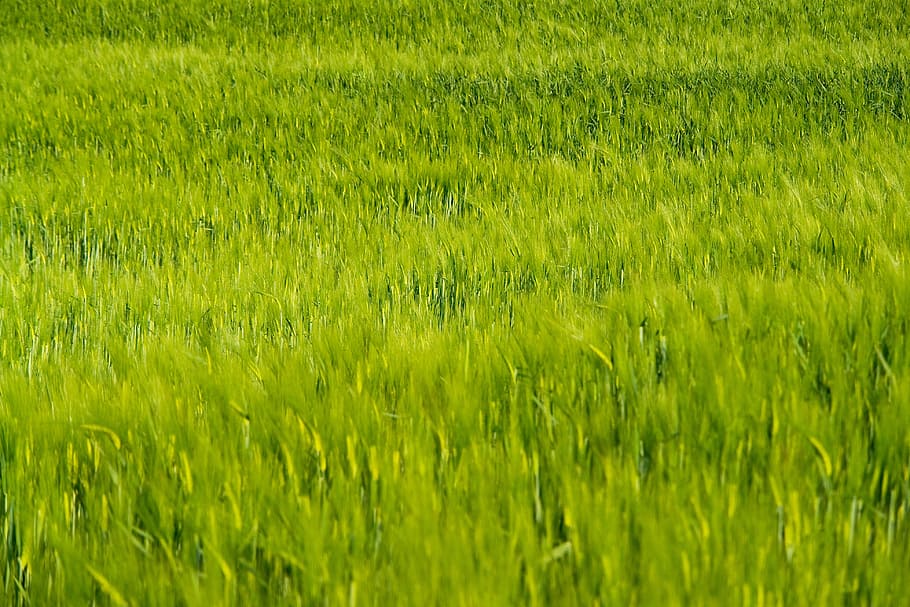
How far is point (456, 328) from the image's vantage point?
7.02ft

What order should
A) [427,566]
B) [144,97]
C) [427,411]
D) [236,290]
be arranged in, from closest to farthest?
[427,566] → [427,411] → [236,290] → [144,97]

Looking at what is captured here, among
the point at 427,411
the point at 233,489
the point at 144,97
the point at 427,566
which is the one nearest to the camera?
the point at 427,566

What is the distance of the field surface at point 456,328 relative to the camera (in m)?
0.98

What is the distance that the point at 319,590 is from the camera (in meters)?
0.94

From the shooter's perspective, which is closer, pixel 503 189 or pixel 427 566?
pixel 427 566

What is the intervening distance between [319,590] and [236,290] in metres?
1.94

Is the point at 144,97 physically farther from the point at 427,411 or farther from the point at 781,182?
the point at 427,411

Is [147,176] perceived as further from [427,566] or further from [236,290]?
[427,566]

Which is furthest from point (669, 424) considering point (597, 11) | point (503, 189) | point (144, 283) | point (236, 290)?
point (597, 11)

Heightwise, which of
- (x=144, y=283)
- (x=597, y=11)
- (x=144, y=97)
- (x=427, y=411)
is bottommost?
(x=144, y=283)

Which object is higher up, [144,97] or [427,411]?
[144,97]

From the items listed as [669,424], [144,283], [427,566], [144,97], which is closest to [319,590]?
[427,566]

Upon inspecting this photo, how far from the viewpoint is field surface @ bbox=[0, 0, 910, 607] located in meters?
0.98

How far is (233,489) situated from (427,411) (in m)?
0.36
